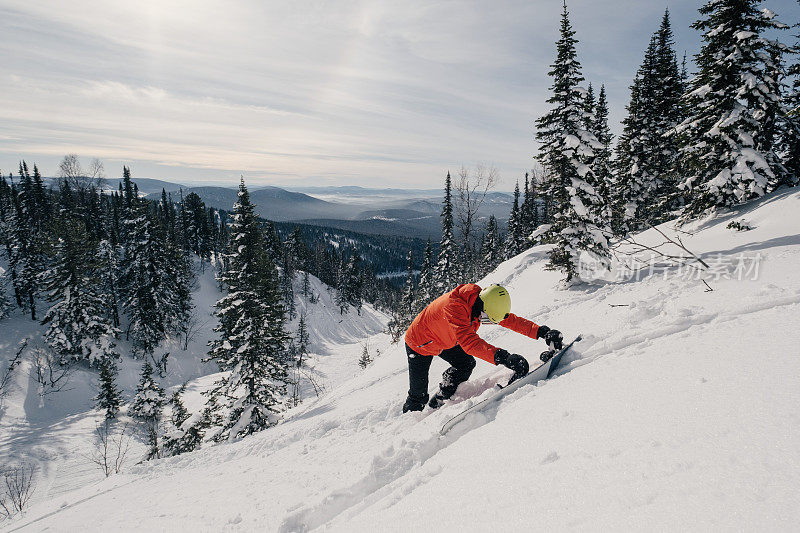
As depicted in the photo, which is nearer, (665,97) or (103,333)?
(665,97)

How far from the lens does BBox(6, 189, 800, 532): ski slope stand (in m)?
2.22

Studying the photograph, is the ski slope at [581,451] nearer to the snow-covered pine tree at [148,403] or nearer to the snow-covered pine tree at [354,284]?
the snow-covered pine tree at [148,403]

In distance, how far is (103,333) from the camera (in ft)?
110

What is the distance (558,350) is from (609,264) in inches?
362

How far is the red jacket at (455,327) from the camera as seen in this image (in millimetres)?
4969

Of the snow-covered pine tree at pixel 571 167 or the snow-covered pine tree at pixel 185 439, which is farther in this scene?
the snow-covered pine tree at pixel 185 439

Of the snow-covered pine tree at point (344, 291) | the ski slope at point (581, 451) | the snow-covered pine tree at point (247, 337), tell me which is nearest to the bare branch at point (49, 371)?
the snow-covered pine tree at point (247, 337)

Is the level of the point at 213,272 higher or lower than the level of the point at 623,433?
lower

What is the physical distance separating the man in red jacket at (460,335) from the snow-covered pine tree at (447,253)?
33.2 m

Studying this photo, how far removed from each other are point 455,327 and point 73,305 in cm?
4087

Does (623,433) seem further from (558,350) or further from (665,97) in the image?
(665,97)

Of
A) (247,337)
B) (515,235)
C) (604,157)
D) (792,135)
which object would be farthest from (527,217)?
(247,337)

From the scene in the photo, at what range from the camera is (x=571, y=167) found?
13.7 metres

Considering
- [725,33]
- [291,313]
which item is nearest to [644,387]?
[725,33]
